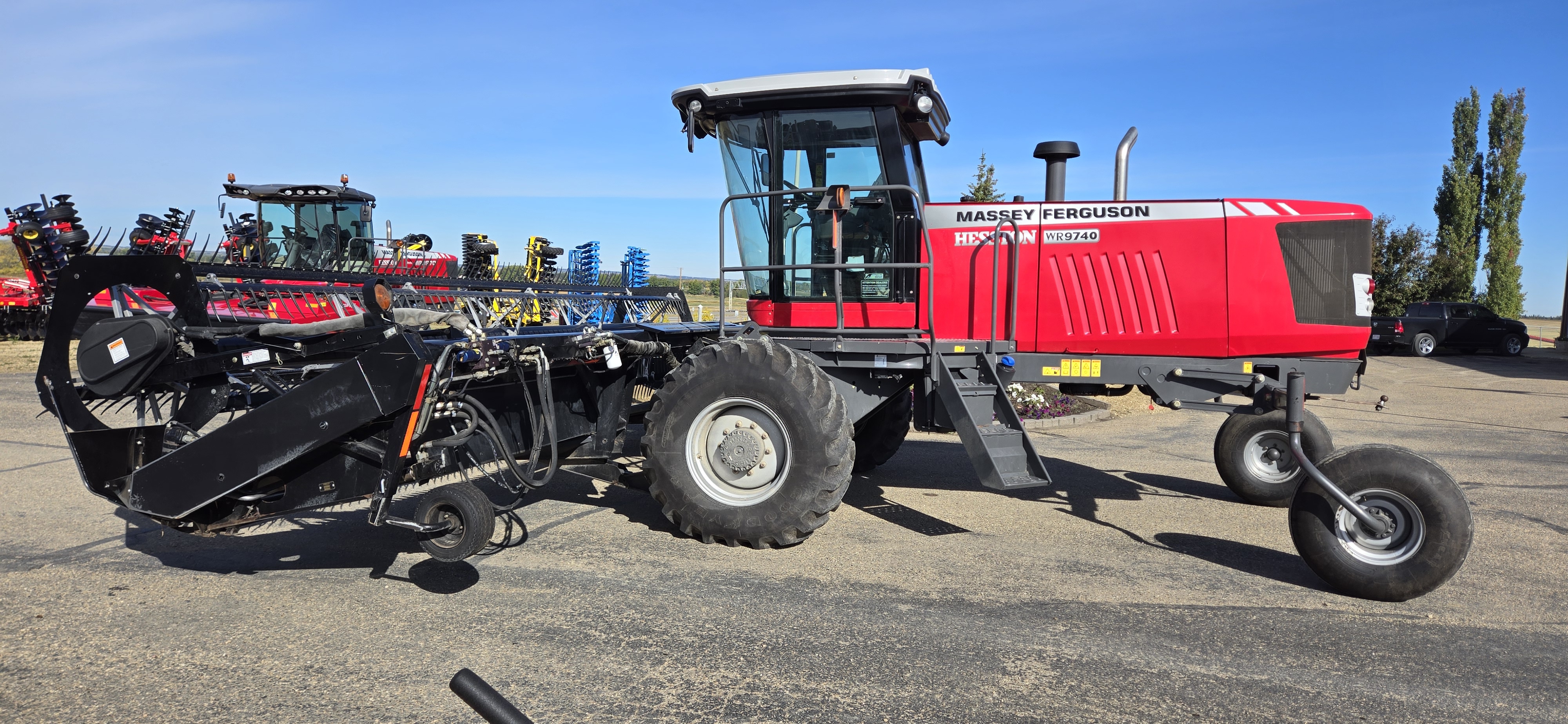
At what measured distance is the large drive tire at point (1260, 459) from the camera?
21.5 ft

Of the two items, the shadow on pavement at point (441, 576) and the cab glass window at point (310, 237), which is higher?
the cab glass window at point (310, 237)

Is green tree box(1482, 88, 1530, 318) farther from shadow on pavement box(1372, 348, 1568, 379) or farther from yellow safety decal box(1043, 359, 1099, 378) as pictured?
yellow safety decal box(1043, 359, 1099, 378)

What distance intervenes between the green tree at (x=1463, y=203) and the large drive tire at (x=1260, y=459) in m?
33.2

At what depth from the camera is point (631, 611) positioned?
4281mm

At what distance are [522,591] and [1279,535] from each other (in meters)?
4.52

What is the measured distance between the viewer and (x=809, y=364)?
17.5ft

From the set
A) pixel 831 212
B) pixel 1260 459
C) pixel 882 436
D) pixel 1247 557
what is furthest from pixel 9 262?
pixel 1247 557

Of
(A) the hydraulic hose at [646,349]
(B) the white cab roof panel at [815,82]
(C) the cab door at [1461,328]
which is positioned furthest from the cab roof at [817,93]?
(C) the cab door at [1461,328]

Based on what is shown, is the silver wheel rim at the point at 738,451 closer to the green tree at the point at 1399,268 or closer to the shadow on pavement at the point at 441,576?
the shadow on pavement at the point at 441,576

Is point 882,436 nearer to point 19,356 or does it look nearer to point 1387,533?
point 1387,533

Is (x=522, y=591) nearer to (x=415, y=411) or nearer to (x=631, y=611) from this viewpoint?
(x=631, y=611)

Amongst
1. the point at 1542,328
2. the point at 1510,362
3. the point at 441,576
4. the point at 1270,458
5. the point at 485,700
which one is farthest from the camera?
the point at 1542,328

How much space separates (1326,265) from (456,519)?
501cm

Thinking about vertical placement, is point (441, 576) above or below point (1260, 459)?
below
